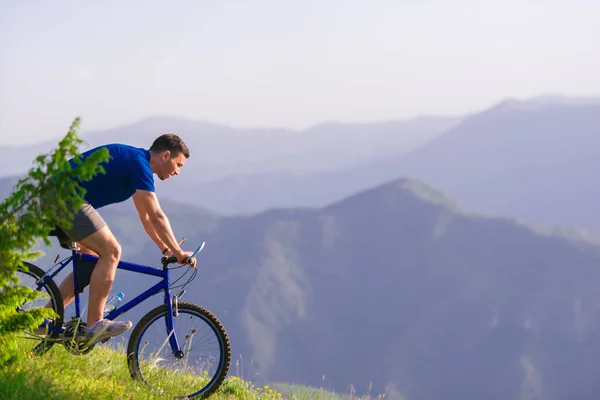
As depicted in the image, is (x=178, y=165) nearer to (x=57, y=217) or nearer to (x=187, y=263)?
(x=187, y=263)

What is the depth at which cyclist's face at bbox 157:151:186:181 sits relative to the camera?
5873 mm

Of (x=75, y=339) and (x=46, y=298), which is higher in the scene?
(x=46, y=298)

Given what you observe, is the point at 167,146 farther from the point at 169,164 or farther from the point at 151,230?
the point at 151,230

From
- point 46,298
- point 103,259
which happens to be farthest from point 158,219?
point 46,298

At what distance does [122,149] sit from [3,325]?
5.27 feet

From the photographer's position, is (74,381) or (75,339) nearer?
(74,381)

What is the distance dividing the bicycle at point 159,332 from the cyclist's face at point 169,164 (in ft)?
2.11

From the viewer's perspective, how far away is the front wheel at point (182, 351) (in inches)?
240

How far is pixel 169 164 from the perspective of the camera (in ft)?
19.3

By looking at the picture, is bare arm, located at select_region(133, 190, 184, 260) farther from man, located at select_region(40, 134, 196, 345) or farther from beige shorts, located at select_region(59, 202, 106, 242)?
beige shorts, located at select_region(59, 202, 106, 242)

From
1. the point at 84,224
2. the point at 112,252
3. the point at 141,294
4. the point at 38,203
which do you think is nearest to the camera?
the point at 38,203

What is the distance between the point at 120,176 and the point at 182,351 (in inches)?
62.5

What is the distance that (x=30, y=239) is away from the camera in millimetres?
4941

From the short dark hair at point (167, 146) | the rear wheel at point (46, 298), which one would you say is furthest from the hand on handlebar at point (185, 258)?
the rear wheel at point (46, 298)
